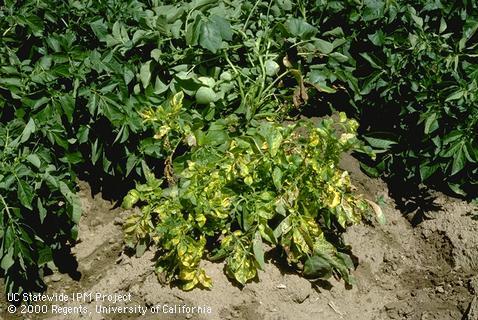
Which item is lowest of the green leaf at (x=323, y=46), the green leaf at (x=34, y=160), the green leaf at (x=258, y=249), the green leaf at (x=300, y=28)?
the green leaf at (x=258, y=249)

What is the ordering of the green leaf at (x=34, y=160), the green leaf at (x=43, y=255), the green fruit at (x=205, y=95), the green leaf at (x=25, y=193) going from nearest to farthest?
the green leaf at (x=25, y=193) → the green leaf at (x=34, y=160) → the green leaf at (x=43, y=255) → the green fruit at (x=205, y=95)

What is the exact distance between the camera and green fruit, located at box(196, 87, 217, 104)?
3666 millimetres

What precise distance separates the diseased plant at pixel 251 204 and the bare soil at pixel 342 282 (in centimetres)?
10

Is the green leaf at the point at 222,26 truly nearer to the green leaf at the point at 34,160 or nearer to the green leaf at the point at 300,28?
the green leaf at the point at 300,28

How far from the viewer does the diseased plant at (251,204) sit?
3.26m

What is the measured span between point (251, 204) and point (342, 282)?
2.29 feet

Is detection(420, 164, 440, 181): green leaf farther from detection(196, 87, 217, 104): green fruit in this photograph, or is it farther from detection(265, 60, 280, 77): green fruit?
detection(196, 87, 217, 104): green fruit

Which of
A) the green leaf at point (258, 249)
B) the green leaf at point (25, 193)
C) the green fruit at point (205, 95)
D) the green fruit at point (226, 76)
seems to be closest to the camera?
the green leaf at point (25, 193)

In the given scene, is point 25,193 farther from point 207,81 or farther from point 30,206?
point 207,81

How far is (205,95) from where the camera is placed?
366cm

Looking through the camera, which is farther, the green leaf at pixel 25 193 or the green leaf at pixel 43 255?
the green leaf at pixel 43 255

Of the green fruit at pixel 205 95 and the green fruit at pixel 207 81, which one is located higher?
the green fruit at pixel 207 81

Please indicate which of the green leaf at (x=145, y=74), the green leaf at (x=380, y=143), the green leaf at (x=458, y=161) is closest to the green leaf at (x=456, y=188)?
the green leaf at (x=458, y=161)

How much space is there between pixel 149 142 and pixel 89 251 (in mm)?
723
